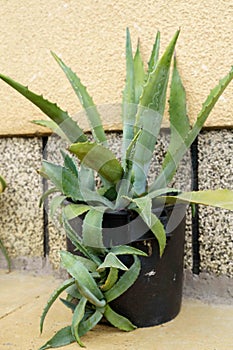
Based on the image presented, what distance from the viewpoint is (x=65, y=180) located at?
42.3 inches

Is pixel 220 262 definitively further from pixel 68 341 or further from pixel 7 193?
pixel 7 193

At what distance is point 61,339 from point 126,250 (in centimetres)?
22

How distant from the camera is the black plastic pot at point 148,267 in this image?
104cm

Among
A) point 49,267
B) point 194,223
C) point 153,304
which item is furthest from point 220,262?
point 49,267

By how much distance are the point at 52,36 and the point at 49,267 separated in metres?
0.69

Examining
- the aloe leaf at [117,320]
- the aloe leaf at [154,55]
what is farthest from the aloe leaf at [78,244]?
the aloe leaf at [154,55]

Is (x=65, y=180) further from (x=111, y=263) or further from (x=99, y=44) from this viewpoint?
(x=99, y=44)

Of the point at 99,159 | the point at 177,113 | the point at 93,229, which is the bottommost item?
the point at 93,229

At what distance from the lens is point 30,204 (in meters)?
1.52

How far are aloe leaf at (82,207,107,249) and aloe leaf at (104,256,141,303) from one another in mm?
77

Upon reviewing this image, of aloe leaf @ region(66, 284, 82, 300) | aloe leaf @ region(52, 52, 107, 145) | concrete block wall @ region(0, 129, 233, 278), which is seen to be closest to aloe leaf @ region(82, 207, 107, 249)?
aloe leaf @ region(66, 284, 82, 300)

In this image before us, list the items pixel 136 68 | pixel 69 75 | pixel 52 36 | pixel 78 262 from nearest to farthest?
pixel 78 262
pixel 69 75
pixel 136 68
pixel 52 36

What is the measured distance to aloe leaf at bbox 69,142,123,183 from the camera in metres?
0.94

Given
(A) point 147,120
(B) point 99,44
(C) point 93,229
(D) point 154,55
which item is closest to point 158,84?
(A) point 147,120
